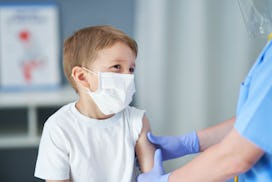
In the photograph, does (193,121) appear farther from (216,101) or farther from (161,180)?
(161,180)

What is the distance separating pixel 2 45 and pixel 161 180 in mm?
1755

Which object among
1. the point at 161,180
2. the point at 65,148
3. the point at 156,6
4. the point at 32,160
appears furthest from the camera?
the point at 32,160

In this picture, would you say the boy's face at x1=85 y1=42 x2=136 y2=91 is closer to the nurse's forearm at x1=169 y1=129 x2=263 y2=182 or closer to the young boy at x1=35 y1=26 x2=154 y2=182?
the young boy at x1=35 y1=26 x2=154 y2=182

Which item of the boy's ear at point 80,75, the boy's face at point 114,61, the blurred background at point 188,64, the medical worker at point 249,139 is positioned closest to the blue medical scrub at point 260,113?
the medical worker at point 249,139

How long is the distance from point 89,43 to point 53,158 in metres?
0.38

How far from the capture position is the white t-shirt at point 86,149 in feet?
4.20

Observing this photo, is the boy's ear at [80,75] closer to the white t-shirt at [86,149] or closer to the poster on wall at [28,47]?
the white t-shirt at [86,149]

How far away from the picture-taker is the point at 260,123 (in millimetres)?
958

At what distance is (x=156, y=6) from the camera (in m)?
2.06

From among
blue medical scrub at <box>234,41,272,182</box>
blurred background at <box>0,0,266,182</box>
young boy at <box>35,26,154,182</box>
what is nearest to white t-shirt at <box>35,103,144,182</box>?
young boy at <box>35,26,154,182</box>

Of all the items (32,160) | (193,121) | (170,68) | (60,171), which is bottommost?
(32,160)

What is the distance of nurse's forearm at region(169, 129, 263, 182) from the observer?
969mm

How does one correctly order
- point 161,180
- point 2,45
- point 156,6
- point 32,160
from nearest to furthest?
1. point 161,180
2. point 156,6
3. point 2,45
4. point 32,160

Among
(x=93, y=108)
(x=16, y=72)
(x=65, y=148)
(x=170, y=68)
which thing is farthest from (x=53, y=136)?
(x=16, y=72)
